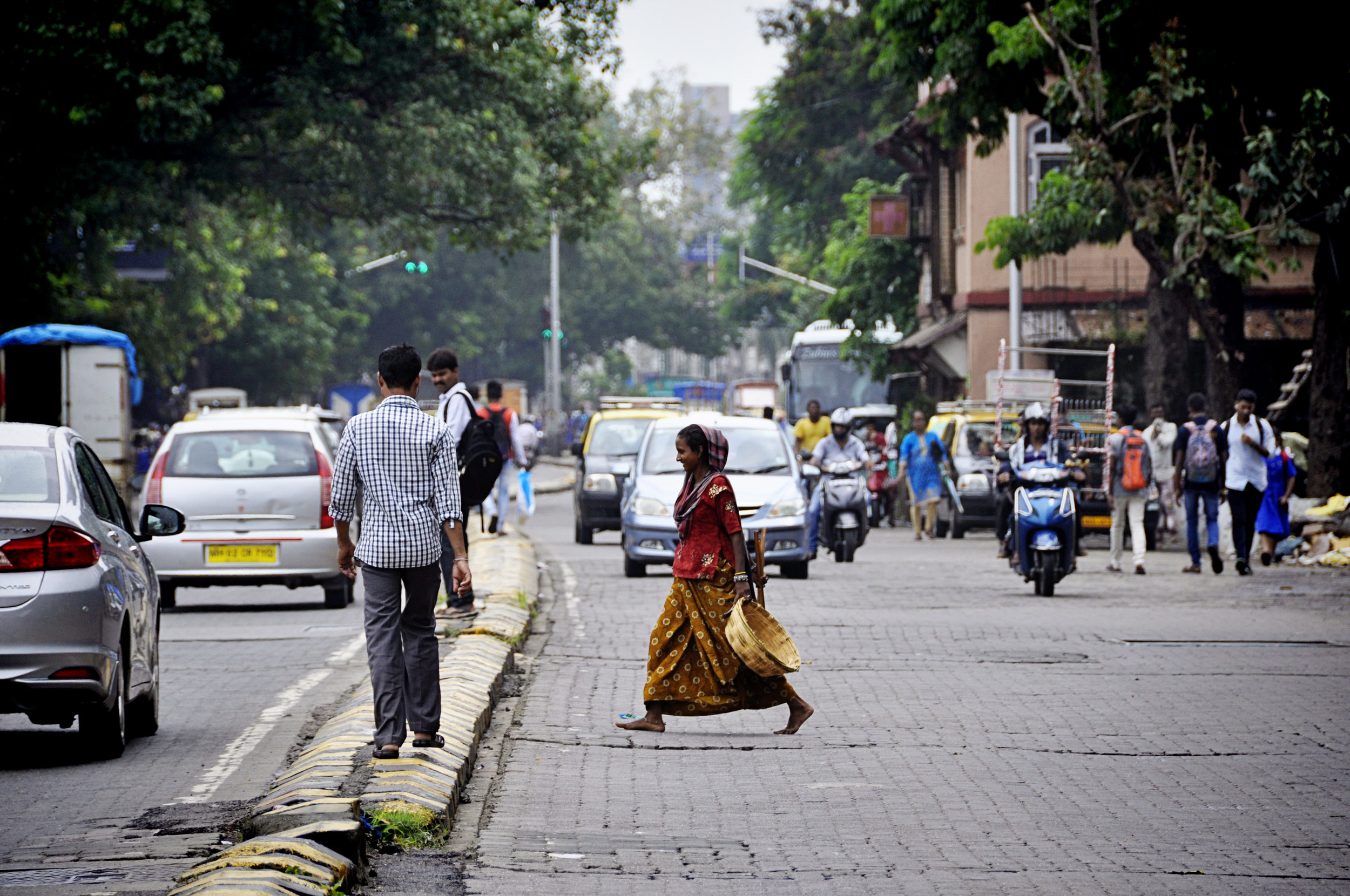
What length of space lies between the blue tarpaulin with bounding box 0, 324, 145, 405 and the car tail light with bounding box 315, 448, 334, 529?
15639mm

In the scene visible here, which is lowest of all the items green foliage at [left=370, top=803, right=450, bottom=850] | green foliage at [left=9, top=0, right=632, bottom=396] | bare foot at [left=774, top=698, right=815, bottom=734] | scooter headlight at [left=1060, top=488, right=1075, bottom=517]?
bare foot at [left=774, top=698, right=815, bottom=734]

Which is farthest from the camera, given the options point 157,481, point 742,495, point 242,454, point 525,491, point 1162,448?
point 525,491

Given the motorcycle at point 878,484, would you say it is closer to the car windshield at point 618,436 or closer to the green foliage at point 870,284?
the car windshield at point 618,436

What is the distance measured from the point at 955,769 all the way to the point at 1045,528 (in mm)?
9279

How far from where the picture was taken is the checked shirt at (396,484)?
287 inches

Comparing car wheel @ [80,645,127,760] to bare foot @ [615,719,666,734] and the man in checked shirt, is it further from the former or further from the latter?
bare foot @ [615,719,666,734]

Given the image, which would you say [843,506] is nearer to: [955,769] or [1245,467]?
[1245,467]

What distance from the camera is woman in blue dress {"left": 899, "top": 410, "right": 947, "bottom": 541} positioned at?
2625 centimetres

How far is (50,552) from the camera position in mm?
7781

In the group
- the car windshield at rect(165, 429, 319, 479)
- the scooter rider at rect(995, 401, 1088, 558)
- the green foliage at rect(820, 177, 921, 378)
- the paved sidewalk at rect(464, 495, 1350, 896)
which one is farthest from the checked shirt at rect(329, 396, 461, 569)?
the green foliage at rect(820, 177, 921, 378)

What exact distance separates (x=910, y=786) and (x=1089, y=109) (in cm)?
1537

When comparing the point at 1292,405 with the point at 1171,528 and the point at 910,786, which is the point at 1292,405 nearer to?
the point at 1171,528

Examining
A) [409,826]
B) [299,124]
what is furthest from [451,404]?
[299,124]

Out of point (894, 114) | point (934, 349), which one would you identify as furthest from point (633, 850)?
point (894, 114)
